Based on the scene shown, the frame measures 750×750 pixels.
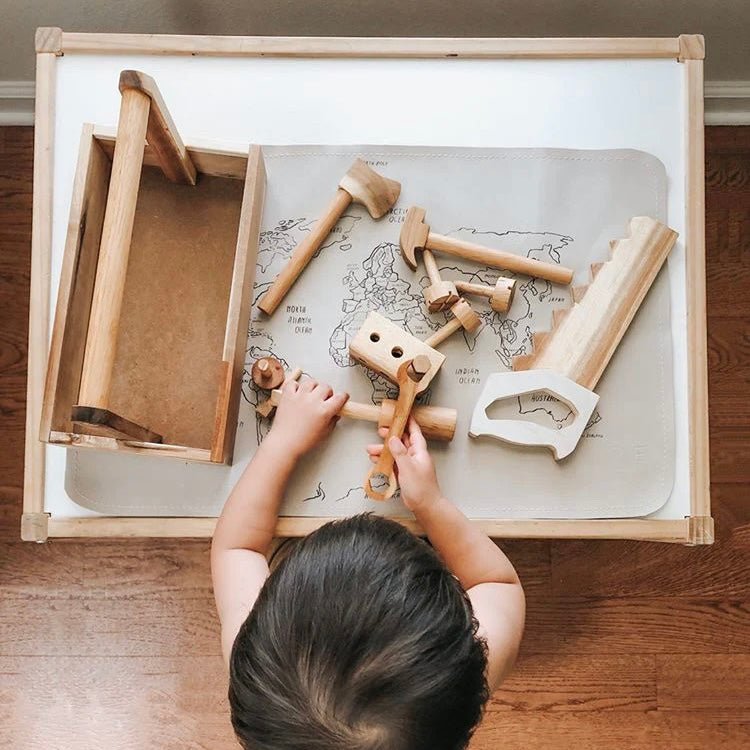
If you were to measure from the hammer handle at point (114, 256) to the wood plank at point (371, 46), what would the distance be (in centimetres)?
18

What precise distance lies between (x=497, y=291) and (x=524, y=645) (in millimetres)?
558

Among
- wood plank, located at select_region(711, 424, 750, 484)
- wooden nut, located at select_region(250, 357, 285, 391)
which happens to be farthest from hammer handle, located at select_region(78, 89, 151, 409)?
wood plank, located at select_region(711, 424, 750, 484)

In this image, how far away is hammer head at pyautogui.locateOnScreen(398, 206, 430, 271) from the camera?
71cm

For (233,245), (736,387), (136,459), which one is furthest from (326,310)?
(736,387)

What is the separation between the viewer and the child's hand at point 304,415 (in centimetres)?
68

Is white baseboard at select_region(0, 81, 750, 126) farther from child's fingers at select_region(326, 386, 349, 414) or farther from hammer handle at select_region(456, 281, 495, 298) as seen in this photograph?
child's fingers at select_region(326, 386, 349, 414)

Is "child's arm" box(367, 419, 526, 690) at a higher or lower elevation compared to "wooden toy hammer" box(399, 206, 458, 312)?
lower

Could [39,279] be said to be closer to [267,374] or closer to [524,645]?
[267,374]

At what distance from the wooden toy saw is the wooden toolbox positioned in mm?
238

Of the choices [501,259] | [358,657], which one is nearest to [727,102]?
[501,259]

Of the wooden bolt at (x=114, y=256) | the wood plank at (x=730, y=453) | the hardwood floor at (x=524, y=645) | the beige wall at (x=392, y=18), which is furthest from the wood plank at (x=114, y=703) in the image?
the beige wall at (x=392, y=18)

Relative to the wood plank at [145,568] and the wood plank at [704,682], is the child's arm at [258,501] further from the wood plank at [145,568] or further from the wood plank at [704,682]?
the wood plank at [704,682]

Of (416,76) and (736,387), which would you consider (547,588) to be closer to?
(736,387)

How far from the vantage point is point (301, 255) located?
72cm
